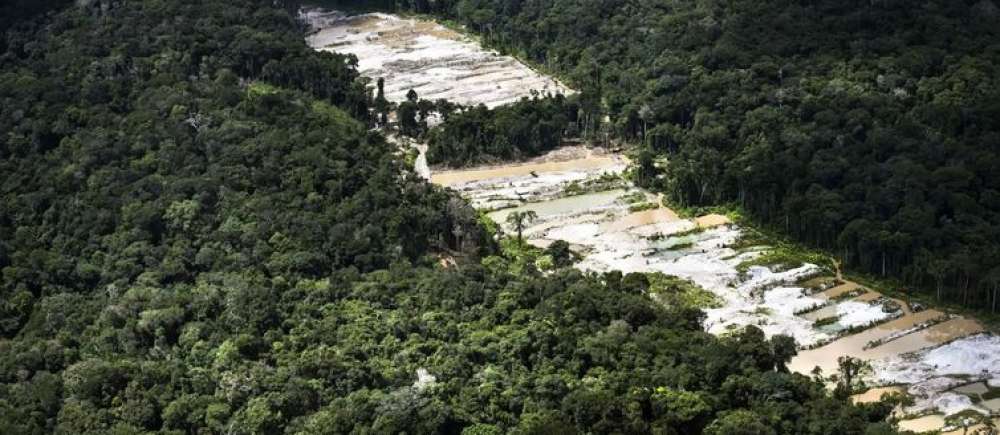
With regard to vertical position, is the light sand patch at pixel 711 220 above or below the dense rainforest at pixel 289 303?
below

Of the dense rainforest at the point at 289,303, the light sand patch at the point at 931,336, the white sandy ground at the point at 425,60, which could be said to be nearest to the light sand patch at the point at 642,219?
the dense rainforest at the point at 289,303

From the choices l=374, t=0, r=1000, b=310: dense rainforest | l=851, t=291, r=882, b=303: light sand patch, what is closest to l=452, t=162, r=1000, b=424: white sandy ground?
l=851, t=291, r=882, b=303: light sand patch

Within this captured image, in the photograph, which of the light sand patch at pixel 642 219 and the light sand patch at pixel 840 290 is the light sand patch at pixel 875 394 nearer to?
the light sand patch at pixel 840 290

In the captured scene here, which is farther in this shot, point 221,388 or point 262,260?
point 262,260

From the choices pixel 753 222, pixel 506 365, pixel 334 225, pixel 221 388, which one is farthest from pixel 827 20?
pixel 221 388

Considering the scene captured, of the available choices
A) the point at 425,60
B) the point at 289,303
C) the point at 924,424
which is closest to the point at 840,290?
the point at 924,424

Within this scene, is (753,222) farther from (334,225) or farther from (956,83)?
(334,225)

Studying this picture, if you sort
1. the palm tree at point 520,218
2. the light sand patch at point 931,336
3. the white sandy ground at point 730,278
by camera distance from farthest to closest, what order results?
the palm tree at point 520,218 < the light sand patch at point 931,336 < the white sandy ground at point 730,278

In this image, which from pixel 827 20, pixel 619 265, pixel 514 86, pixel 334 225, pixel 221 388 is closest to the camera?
pixel 221 388

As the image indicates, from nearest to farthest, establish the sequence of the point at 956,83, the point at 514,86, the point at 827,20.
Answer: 1. the point at 956,83
2. the point at 827,20
3. the point at 514,86
